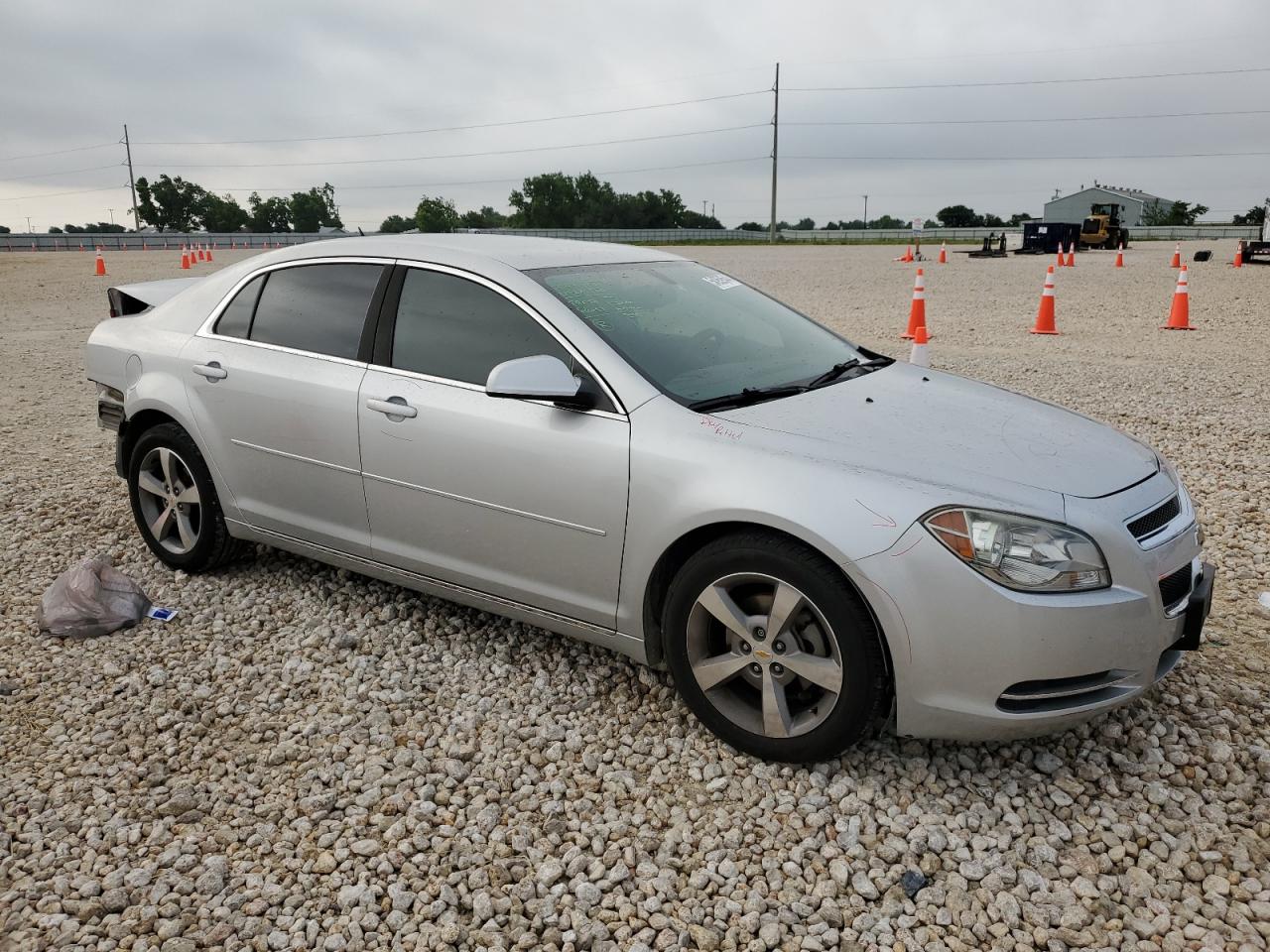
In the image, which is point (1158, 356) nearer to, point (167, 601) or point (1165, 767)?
point (1165, 767)

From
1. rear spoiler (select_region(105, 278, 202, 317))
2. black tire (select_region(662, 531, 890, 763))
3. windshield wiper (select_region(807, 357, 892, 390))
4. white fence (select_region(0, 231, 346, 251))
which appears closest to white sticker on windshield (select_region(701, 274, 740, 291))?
windshield wiper (select_region(807, 357, 892, 390))

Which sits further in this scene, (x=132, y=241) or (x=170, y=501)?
(x=132, y=241)

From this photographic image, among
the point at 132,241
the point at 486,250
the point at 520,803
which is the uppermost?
the point at 486,250

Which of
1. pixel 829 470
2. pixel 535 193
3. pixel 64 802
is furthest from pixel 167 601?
pixel 535 193

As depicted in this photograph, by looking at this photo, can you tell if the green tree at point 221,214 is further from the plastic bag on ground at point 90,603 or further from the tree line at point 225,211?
the plastic bag on ground at point 90,603

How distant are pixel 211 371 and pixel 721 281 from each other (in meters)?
2.27

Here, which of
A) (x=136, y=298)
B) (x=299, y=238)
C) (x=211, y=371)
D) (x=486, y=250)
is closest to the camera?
(x=486, y=250)

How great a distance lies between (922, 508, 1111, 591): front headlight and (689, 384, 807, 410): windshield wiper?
821 mm

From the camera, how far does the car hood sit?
2.86 meters

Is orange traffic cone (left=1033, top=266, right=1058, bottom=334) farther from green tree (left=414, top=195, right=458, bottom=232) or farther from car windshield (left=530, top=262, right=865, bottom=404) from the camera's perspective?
green tree (left=414, top=195, right=458, bottom=232)

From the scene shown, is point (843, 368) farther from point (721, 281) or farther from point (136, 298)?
point (136, 298)

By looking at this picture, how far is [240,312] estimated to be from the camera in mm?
4336

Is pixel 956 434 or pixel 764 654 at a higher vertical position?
pixel 956 434

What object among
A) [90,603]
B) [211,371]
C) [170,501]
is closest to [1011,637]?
[211,371]
